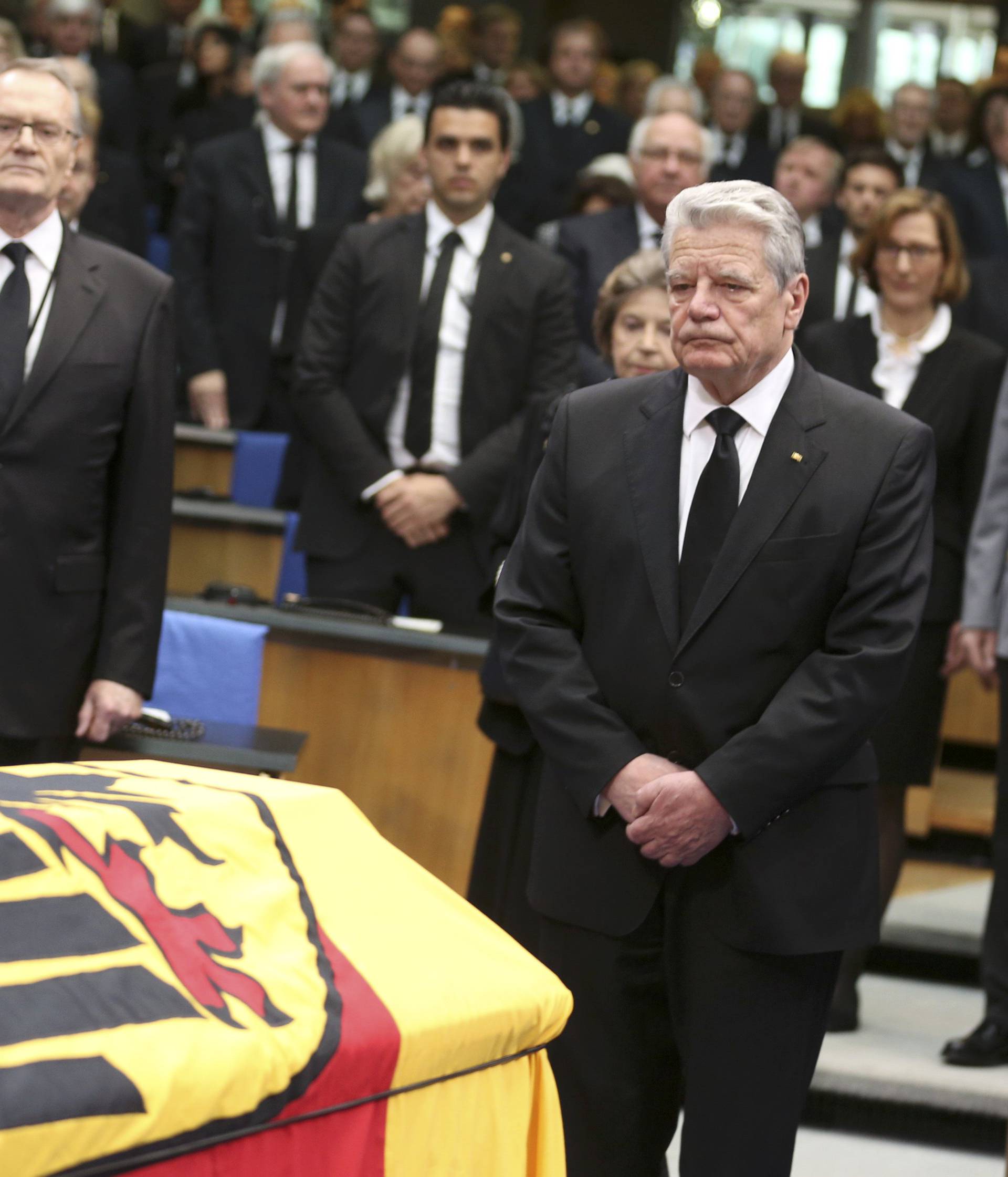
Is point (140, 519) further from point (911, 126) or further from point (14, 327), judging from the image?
point (911, 126)

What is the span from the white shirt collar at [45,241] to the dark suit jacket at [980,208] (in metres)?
3.82

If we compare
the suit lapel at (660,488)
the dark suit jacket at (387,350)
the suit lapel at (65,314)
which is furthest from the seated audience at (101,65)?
the suit lapel at (660,488)

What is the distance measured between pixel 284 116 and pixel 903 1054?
3.23m

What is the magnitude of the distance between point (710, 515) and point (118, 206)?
4.09 meters

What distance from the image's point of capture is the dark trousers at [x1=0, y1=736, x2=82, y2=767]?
2.70 metres

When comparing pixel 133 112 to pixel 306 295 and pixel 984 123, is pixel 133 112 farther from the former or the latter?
pixel 984 123

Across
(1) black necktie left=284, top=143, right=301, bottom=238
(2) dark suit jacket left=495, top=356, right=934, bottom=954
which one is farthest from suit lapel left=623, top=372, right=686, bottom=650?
(1) black necktie left=284, top=143, right=301, bottom=238

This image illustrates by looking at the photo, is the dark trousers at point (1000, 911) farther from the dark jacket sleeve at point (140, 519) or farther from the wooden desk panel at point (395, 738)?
the dark jacket sleeve at point (140, 519)

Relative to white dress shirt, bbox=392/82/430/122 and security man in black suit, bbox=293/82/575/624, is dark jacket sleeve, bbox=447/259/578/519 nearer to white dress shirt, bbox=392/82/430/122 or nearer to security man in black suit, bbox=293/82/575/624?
security man in black suit, bbox=293/82/575/624

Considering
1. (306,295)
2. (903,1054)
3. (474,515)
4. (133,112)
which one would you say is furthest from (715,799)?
(133,112)

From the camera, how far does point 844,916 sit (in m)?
1.98

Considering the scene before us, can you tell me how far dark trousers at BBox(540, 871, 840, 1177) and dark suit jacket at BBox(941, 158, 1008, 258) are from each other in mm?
4182

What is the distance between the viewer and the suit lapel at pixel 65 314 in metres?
2.57

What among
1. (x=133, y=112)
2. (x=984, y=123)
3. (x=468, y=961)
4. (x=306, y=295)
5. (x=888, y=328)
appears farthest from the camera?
(x=133, y=112)
